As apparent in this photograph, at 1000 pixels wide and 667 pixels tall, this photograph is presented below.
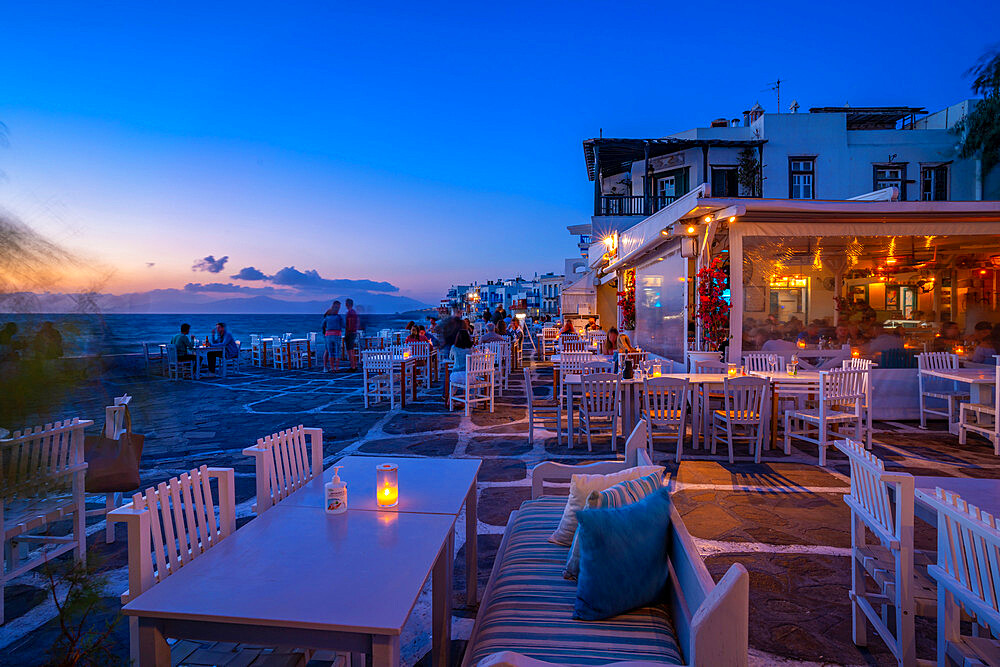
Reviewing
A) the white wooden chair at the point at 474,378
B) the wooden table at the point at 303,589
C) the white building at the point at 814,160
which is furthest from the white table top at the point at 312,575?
the white building at the point at 814,160

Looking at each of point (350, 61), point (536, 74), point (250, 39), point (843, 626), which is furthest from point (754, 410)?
point (536, 74)

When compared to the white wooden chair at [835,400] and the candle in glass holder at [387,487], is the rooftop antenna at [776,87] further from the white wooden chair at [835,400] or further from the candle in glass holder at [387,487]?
the candle in glass holder at [387,487]

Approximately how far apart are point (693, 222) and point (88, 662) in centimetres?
856

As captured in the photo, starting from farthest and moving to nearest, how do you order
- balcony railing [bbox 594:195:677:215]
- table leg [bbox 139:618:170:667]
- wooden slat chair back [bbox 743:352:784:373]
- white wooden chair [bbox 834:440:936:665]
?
balcony railing [bbox 594:195:677:215] → wooden slat chair back [bbox 743:352:784:373] → white wooden chair [bbox 834:440:936:665] → table leg [bbox 139:618:170:667]

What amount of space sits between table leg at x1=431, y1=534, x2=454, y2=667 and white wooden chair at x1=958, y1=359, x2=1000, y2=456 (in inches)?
276

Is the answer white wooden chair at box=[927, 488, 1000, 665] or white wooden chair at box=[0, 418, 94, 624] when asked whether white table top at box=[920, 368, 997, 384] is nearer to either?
white wooden chair at box=[927, 488, 1000, 665]

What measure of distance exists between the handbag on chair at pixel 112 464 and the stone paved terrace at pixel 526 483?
1.66 feet

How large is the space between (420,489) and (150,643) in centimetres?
121

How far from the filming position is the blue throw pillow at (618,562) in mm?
1865

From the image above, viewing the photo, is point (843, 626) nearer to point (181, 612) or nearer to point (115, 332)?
point (181, 612)

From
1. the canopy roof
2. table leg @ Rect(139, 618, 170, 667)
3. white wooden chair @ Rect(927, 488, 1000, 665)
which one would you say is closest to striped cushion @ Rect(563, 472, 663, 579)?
white wooden chair @ Rect(927, 488, 1000, 665)

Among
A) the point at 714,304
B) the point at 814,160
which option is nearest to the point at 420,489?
the point at 714,304

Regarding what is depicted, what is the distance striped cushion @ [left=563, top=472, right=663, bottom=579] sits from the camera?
6.69ft

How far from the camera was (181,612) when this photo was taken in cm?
146
